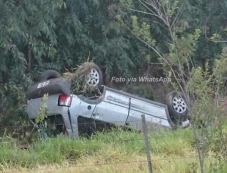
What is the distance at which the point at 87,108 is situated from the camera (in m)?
9.74

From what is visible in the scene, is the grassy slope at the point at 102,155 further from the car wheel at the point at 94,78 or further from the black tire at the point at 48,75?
the black tire at the point at 48,75

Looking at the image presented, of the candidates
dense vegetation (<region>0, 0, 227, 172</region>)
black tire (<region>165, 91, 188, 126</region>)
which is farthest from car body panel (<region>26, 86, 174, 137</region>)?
dense vegetation (<region>0, 0, 227, 172</region>)

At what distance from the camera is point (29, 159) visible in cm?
798

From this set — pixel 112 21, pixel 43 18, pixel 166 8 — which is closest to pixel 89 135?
pixel 43 18

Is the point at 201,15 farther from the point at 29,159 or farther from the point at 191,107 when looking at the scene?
the point at 191,107

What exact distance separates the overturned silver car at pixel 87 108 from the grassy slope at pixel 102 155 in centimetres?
70

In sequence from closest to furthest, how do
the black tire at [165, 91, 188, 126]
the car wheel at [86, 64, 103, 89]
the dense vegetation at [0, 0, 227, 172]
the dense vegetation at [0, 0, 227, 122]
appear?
the dense vegetation at [0, 0, 227, 172] < the car wheel at [86, 64, 103, 89] < the dense vegetation at [0, 0, 227, 122] < the black tire at [165, 91, 188, 126]

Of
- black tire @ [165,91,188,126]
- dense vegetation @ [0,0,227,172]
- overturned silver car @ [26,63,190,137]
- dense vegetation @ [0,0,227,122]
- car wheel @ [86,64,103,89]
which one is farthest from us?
black tire @ [165,91,188,126]

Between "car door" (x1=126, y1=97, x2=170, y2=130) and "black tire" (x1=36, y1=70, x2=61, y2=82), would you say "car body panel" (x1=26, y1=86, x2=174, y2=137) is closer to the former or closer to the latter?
"car door" (x1=126, y1=97, x2=170, y2=130)

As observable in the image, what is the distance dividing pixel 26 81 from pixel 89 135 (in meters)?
1.75

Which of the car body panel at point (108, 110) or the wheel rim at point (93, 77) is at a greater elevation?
the wheel rim at point (93, 77)

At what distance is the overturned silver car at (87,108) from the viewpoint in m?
9.59

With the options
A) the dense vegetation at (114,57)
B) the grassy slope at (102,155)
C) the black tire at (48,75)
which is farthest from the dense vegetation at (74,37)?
the grassy slope at (102,155)

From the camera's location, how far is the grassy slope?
754cm
